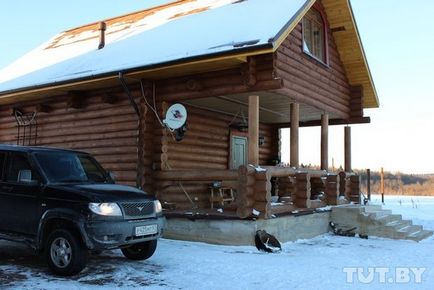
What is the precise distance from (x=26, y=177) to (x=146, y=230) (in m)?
2.06

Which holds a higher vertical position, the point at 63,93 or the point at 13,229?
the point at 63,93

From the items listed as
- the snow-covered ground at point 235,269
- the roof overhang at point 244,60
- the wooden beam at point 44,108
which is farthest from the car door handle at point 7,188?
the wooden beam at point 44,108

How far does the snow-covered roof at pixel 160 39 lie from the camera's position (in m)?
10.2

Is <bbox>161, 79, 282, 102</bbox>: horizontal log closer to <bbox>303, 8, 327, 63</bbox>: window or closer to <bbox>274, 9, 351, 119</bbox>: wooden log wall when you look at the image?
<bbox>274, 9, 351, 119</bbox>: wooden log wall

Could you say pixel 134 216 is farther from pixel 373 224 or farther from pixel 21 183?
pixel 373 224

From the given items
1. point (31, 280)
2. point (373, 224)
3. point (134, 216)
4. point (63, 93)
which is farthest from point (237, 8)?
point (31, 280)

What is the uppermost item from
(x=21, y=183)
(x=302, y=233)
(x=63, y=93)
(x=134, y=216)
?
(x=63, y=93)

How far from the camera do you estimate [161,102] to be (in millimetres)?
11781

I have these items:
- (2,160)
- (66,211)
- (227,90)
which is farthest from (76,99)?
(66,211)

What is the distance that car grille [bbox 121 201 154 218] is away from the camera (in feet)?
23.5

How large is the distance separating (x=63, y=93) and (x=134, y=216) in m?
7.80

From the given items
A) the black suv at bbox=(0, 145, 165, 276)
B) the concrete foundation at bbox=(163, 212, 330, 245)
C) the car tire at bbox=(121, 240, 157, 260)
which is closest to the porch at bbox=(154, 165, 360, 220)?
the concrete foundation at bbox=(163, 212, 330, 245)

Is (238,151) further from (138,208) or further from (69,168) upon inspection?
(138,208)

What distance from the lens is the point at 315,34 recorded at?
1377 centimetres
